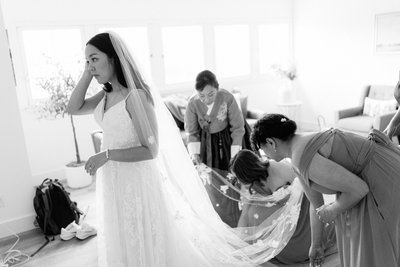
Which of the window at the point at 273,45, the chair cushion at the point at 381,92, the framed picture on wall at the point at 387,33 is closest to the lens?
the chair cushion at the point at 381,92

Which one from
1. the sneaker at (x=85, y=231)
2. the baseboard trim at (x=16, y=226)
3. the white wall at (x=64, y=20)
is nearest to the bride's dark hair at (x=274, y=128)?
the sneaker at (x=85, y=231)

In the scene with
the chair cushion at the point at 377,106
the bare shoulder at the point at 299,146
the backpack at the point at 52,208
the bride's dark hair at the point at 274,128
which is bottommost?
the backpack at the point at 52,208

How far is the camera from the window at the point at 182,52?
5.74 m

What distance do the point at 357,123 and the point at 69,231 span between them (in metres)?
4.01

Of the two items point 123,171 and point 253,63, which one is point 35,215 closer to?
point 123,171

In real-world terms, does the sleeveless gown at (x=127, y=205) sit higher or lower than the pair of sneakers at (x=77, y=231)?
higher

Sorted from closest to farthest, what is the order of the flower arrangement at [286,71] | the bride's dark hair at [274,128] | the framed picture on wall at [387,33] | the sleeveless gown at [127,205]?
the bride's dark hair at [274,128] → the sleeveless gown at [127,205] → the framed picture on wall at [387,33] → the flower arrangement at [286,71]

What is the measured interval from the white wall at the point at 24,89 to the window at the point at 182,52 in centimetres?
17

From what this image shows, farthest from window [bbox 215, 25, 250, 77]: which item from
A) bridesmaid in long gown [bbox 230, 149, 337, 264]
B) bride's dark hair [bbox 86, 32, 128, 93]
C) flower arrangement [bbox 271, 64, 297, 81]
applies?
bride's dark hair [bbox 86, 32, 128, 93]

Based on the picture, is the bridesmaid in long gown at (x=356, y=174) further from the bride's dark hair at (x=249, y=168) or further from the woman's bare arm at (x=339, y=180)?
the bride's dark hair at (x=249, y=168)

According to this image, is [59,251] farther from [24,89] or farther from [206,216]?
[24,89]

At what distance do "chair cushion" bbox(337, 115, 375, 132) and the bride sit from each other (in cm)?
340

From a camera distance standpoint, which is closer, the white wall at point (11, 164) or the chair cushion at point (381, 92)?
the white wall at point (11, 164)

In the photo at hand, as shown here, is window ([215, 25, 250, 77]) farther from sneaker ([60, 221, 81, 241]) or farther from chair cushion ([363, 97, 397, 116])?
sneaker ([60, 221, 81, 241])
